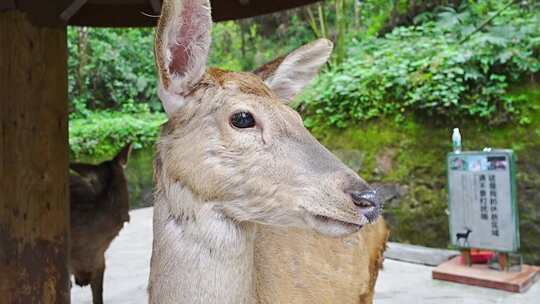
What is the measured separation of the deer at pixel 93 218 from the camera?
4.50 m

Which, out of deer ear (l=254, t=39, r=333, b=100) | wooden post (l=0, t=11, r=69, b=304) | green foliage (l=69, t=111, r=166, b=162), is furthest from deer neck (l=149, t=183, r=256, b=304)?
green foliage (l=69, t=111, r=166, b=162)

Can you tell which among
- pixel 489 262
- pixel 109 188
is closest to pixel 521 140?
pixel 489 262

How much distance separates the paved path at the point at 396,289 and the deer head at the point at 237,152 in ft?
11.9

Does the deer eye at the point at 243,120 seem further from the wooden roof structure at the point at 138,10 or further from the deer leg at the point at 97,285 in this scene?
the deer leg at the point at 97,285

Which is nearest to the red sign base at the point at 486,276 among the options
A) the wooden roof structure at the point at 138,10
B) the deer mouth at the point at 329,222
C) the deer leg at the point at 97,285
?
the wooden roof structure at the point at 138,10

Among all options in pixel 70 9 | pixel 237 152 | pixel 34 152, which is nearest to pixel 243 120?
pixel 237 152

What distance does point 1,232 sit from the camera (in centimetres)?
309

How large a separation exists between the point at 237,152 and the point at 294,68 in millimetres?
591

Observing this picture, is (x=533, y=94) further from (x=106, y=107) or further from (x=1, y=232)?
(x=106, y=107)

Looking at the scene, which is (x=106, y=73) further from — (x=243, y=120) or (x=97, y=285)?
(x=243, y=120)

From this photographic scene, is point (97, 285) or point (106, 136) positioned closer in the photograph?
point (97, 285)

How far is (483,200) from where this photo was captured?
5.63 m

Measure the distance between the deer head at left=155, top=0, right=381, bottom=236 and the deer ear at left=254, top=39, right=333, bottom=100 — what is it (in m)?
0.25

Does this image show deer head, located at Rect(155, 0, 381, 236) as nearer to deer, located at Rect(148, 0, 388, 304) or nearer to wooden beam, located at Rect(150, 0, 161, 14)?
deer, located at Rect(148, 0, 388, 304)
